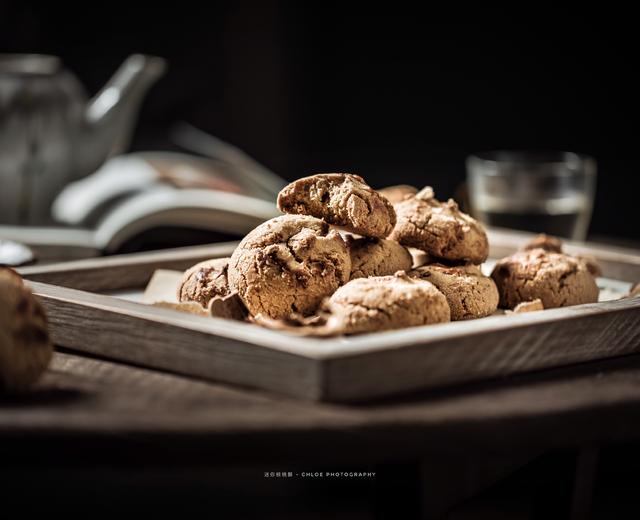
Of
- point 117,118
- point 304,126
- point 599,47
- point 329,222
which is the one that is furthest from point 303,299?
point 304,126

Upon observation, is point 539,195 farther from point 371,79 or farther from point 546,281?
point 371,79

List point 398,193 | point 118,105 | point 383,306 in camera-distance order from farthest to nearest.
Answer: point 118,105 < point 398,193 < point 383,306

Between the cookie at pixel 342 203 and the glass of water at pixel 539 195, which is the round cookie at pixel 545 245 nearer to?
the cookie at pixel 342 203

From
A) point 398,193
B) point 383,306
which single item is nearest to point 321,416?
point 383,306

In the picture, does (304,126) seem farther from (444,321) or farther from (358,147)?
(444,321)

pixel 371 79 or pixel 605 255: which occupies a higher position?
pixel 371 79

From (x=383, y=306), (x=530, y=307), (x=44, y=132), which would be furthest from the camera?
(x=44, y=132)
